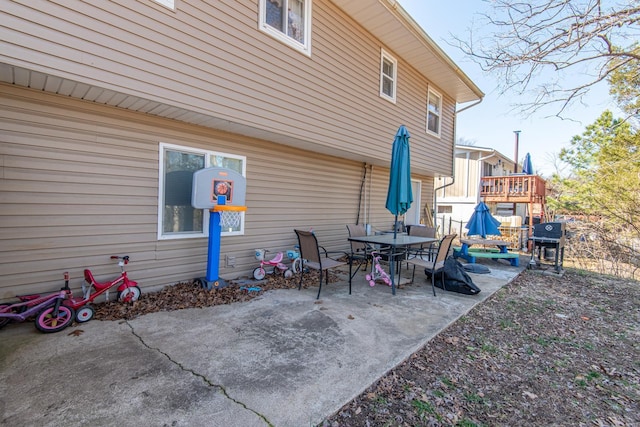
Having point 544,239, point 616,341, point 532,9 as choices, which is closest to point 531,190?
point 544,239

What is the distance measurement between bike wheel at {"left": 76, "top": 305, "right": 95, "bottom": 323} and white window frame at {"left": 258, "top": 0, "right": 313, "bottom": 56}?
448 centimetres

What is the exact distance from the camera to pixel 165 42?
3.69 meters

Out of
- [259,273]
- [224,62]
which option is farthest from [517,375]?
[224,62]

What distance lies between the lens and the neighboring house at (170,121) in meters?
3.25

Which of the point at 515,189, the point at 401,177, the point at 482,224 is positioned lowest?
the point at 482,224

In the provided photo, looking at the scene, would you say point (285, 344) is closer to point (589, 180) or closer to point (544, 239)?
point (544, 239)

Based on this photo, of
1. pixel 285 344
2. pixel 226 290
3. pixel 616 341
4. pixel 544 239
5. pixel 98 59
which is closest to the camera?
pixel 285 344

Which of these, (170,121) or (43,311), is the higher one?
(170,121)

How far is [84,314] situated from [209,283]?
1.56 meters

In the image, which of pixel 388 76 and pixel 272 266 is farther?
pixel 388 76

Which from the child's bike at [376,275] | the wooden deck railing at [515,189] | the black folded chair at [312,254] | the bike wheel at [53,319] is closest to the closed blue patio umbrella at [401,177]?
the child's bike at [376,275]

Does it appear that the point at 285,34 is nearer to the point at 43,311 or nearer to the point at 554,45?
the point at 554,45

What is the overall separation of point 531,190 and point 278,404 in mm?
13159

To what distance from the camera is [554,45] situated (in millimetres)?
5215
